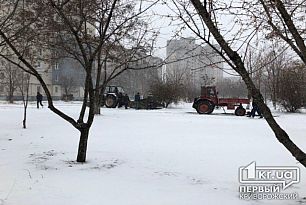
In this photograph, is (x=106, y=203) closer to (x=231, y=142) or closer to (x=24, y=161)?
(x=24, y=161)

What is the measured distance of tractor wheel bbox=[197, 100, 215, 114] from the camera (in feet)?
88.6

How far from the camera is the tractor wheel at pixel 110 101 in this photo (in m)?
33.3

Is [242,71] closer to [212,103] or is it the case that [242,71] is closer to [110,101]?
[212,103]

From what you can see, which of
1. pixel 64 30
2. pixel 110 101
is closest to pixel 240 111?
pixel 110 101

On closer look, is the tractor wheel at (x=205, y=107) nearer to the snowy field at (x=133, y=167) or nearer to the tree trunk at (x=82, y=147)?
the snowy field at (x=133, y=167)

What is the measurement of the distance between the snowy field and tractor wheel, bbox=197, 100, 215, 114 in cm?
1405

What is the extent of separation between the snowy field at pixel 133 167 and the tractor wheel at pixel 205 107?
14.0 metres

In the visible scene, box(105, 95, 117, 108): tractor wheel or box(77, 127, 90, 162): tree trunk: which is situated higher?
box(105, 95, 117, 108): tractor wheel

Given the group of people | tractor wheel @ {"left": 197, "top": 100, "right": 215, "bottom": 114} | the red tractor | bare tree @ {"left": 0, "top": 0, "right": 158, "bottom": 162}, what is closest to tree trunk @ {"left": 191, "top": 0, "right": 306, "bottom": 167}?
bare tree @ {"left": 0, "top": 0, "right": 158, "bottom": 162}

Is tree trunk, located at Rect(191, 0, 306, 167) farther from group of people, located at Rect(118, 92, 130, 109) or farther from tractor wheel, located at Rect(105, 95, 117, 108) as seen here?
group of people, located at Rect(118, 92, 130, 109)

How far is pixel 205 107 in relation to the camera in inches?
1071

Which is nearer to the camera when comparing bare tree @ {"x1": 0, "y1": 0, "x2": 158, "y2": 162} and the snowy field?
the snowy field

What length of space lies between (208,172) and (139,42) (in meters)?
8.33

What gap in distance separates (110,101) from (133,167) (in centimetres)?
2607
